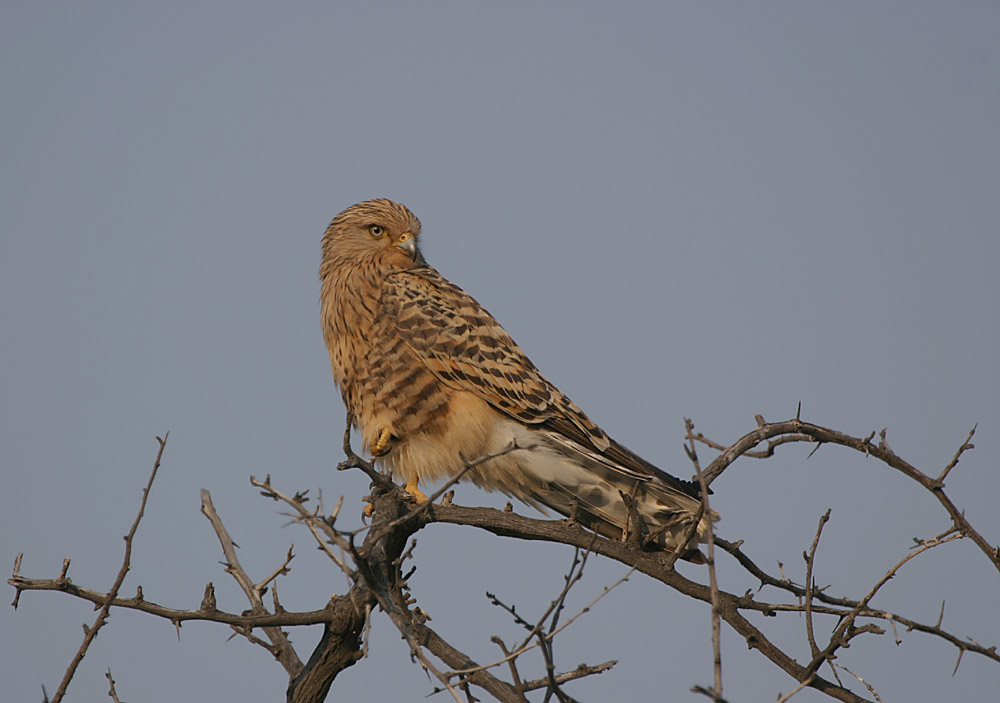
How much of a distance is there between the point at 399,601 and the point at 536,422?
1453 millimetres

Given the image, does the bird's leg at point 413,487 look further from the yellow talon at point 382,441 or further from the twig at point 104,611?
the twig at point 104,611

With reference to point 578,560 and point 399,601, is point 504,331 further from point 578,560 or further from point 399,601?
point 578,560

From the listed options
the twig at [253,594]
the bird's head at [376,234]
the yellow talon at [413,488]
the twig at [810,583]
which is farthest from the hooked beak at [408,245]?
the twig at [810,583]

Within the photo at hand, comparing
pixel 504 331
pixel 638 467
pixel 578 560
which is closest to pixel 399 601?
pixel 578 560

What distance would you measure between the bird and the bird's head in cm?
42

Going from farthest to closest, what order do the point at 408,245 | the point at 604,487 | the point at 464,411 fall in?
the point at 408,245 → the point at 464,411 → the point at 604,487

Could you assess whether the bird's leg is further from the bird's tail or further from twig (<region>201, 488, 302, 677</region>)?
twig (<region>201, 488, 302, 677</region>)

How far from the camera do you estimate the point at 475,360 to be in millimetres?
4445

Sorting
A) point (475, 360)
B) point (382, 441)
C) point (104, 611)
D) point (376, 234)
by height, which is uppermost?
point (376, 234)

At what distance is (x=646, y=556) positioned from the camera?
3348 millimetres

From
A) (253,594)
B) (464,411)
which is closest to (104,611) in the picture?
(253,594)

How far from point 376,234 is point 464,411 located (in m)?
1.40

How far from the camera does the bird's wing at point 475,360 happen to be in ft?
14.4

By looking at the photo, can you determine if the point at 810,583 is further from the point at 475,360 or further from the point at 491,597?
the point at 475,360
